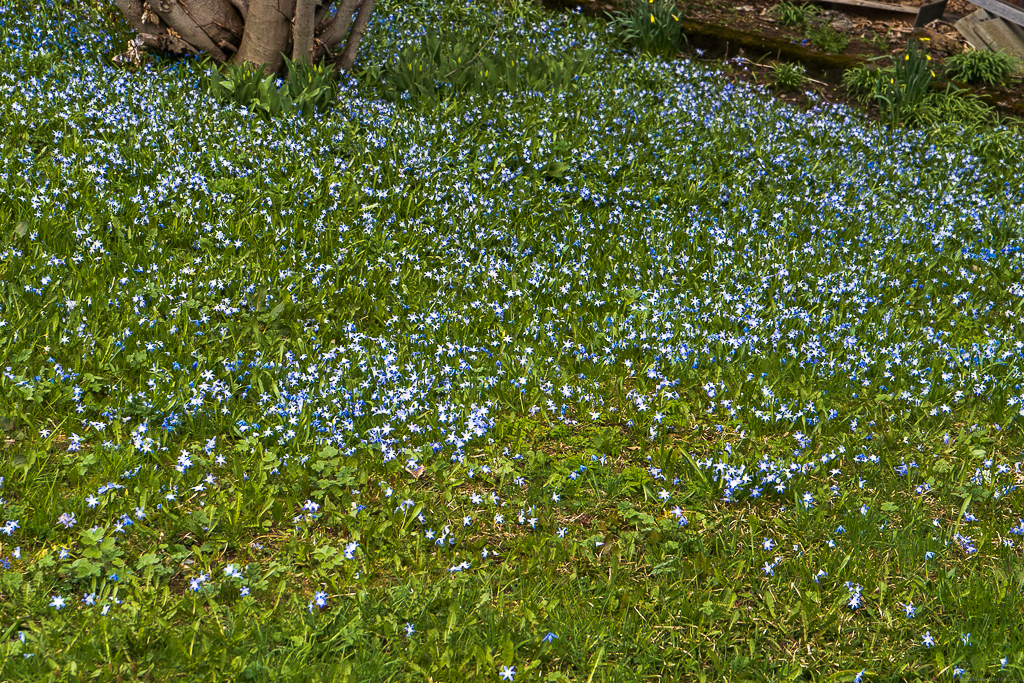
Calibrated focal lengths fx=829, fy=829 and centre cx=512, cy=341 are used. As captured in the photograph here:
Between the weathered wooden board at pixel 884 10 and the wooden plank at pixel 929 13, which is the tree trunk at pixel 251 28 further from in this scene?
the wooden plank at pixel 929 13

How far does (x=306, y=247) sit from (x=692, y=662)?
3599 millimetres

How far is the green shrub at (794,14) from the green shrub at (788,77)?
5.80ft

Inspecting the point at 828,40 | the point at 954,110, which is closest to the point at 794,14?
the point at 828,40

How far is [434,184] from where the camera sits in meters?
6.23

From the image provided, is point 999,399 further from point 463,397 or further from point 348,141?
point 348,141

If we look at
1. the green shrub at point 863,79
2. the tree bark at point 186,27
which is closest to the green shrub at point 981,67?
the green shrub at point 863,79

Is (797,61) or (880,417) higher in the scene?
(797,61)

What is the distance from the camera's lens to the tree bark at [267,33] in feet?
23.6

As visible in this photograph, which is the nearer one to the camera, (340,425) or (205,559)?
(205,559)

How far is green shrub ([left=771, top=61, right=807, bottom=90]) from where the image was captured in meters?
9.44

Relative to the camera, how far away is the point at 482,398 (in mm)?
4242

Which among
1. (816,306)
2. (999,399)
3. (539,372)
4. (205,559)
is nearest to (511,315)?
(539,372)

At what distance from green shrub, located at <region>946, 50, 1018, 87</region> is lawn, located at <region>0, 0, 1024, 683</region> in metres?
2.80

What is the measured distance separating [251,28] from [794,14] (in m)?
7.22
